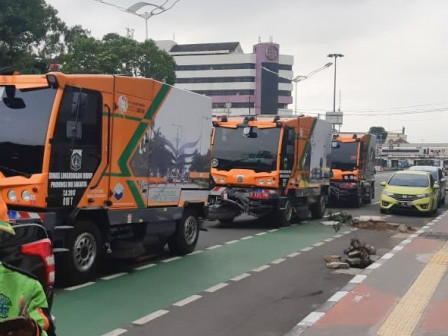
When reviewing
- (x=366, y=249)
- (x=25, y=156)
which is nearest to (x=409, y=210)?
(x=366, y=249)

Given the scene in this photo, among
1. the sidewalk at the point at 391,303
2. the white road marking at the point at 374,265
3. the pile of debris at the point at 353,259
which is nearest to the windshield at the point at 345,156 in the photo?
the sidewalk at the point at 391,303

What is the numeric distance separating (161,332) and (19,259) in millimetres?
2925

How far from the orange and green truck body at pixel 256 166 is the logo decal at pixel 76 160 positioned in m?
7.75

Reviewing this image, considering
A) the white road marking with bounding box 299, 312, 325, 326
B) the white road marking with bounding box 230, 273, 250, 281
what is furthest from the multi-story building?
the white road marking with bounding box 299, 312, 325, 326

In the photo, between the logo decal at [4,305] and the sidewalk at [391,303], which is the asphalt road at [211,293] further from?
the logo decal at [4,305]

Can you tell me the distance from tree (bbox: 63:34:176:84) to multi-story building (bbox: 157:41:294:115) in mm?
56528

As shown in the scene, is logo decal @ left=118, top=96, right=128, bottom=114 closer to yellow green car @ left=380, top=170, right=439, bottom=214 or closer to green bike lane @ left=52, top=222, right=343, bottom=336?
green bike lane @ left=52, top=222, right=343, bottom=336

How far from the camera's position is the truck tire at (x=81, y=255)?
24.4ft

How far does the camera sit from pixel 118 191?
331 inches

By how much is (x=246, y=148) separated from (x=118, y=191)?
23.8 feet

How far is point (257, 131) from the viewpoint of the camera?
15203 mm

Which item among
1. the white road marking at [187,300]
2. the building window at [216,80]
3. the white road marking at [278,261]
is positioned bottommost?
the white road marking at [278,261]

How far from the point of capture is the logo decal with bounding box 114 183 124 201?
27.4 feet

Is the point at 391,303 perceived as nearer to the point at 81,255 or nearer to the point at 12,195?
the point at 81,255
